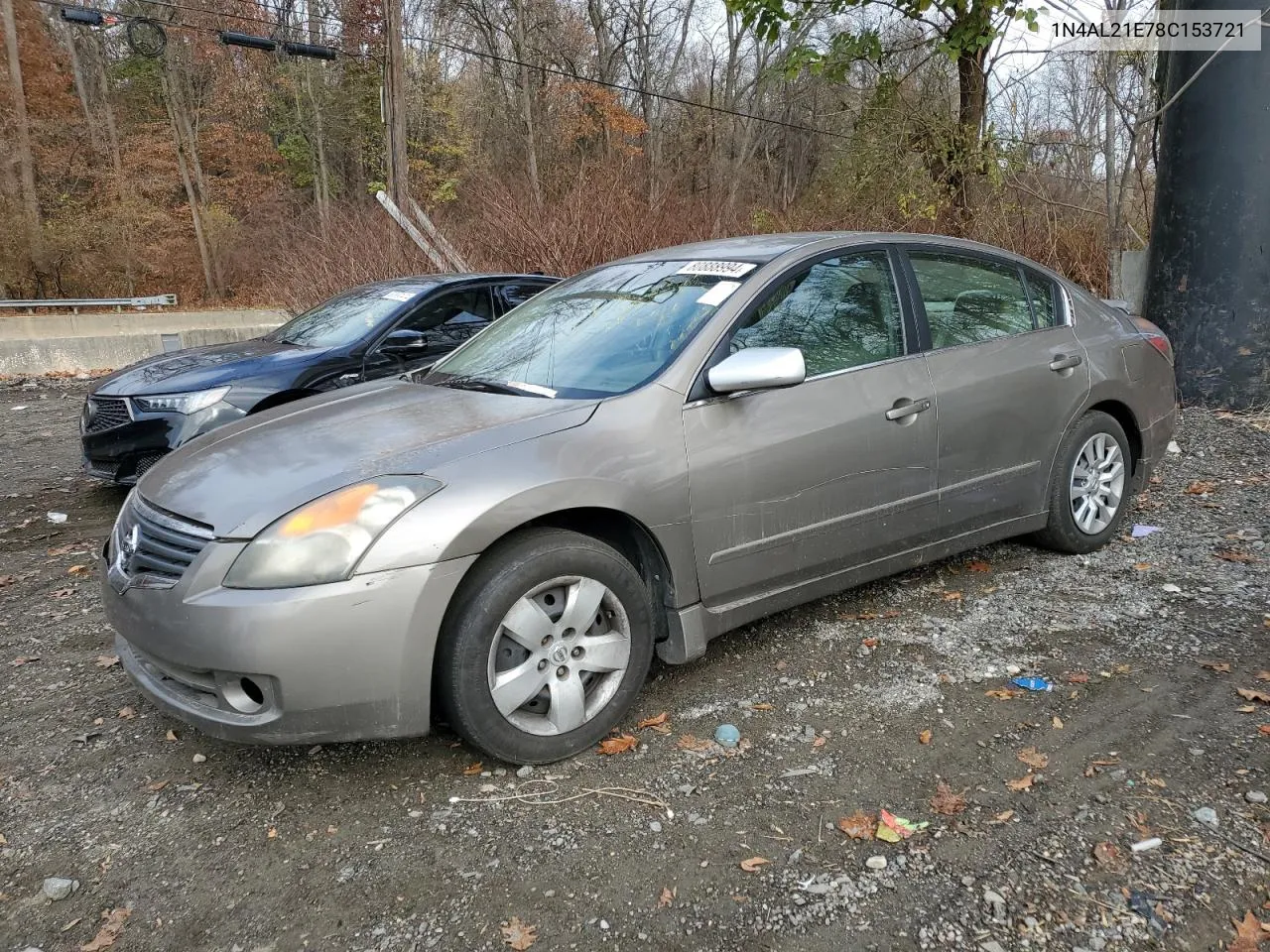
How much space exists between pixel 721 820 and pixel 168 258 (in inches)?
1385

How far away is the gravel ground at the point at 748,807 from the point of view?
226 centimetres

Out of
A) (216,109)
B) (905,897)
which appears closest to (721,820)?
(905,897)

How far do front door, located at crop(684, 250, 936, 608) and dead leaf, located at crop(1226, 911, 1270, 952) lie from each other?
5.50 ft

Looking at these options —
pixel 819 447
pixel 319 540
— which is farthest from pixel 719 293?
pixel 319 540

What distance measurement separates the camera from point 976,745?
9.80 feet

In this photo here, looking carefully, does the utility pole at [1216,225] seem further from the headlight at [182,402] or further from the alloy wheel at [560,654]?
the headlight at [182,402]

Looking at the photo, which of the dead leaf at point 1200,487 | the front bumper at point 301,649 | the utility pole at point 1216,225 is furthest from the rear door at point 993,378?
the utility pole at point 1216,225

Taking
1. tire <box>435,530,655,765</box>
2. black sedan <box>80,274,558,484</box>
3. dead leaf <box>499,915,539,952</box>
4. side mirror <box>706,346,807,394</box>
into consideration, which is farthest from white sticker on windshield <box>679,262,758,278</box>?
black sedan <box>80,274,558,484</box>

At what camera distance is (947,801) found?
2.68m

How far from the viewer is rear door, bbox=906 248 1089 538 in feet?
12.7

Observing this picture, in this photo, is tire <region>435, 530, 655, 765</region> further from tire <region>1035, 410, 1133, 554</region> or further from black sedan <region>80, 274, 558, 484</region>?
black sedan <region>80, 274, 558, 484</region>

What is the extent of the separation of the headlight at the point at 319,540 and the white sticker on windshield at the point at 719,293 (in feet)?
4.57

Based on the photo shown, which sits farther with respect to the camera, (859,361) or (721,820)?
(859,361)

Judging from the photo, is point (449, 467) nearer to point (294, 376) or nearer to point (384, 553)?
point (384, 553)
